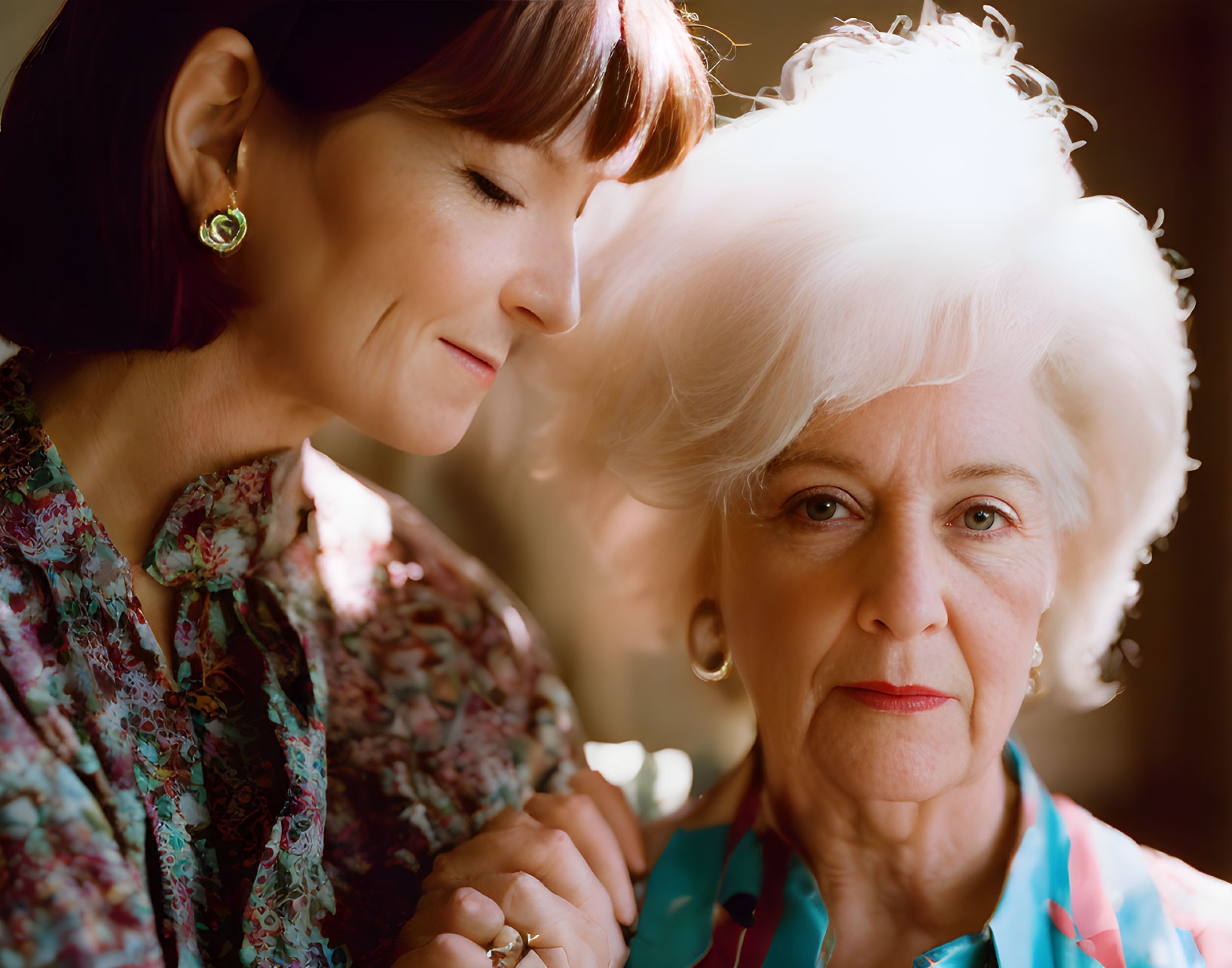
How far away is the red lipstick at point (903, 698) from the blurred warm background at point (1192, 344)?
0.84 feet

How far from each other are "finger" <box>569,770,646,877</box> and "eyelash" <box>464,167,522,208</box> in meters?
0.58

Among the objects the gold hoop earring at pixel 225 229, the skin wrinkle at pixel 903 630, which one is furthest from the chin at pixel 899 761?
the gold hoop earring at pixel 225 229

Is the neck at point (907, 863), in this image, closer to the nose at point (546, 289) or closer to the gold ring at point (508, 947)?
the gold ring at point (508, 947)

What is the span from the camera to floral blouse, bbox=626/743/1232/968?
887 mm

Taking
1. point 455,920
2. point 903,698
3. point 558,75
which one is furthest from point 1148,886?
point 558,75

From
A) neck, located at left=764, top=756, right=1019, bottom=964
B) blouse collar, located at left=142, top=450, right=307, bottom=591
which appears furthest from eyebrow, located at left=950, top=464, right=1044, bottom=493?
blouse collar, located at left=142, top=450, right=307, bottom=591

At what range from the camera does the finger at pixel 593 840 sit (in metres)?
0.95

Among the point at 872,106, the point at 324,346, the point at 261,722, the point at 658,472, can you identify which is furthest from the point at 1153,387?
the point at 261,722

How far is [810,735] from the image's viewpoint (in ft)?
2.92

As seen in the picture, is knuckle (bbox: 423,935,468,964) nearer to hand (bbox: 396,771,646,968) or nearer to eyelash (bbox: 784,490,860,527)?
hand (bbox: 396,771,646,968)

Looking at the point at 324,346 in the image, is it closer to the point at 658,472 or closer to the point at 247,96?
the point at 247,96

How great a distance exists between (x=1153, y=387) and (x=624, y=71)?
1.88 ft

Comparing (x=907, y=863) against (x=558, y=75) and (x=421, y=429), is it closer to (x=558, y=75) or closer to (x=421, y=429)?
(x=421, y=429)

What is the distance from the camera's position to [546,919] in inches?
32.8
